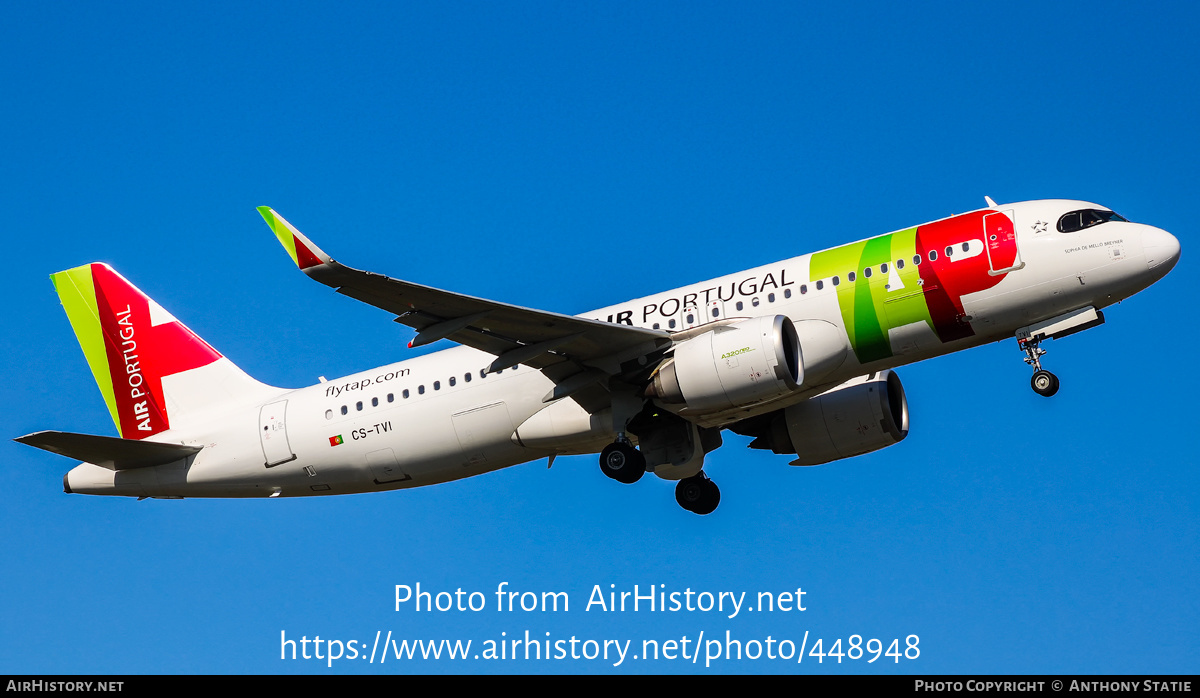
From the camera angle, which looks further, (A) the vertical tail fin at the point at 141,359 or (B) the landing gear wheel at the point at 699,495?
(A) the vertical tail fin at the point at 141,359

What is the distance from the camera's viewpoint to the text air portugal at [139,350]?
34.3 m

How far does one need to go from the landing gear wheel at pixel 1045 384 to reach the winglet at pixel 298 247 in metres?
14.7

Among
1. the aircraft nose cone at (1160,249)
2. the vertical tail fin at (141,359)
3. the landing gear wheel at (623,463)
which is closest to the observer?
the aircraft nose cone at (1160,249)

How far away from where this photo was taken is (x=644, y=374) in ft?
94.2

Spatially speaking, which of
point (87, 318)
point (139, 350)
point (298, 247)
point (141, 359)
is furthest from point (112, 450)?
point (298, 247)

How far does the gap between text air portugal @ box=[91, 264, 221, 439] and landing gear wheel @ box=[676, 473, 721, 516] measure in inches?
499

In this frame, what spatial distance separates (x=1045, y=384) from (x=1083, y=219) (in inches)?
140

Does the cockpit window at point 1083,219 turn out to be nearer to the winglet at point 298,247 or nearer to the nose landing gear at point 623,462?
the nose landing gear at point 623,462

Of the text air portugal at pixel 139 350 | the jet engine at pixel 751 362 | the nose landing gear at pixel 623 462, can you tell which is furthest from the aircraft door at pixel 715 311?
the text air portugal at pixel 139 350

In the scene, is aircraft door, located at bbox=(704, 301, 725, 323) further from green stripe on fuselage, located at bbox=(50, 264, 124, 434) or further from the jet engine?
green stripe on fuselage, located at bbox=(50, 264, 124, 434)

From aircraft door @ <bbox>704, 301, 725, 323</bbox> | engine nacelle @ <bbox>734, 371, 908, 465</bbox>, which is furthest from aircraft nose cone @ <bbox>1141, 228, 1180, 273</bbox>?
aircraft door @ <bbox>704, 301, 725, 323</bbox>

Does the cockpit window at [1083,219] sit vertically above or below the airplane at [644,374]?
above

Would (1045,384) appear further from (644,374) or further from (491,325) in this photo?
(491,325)
